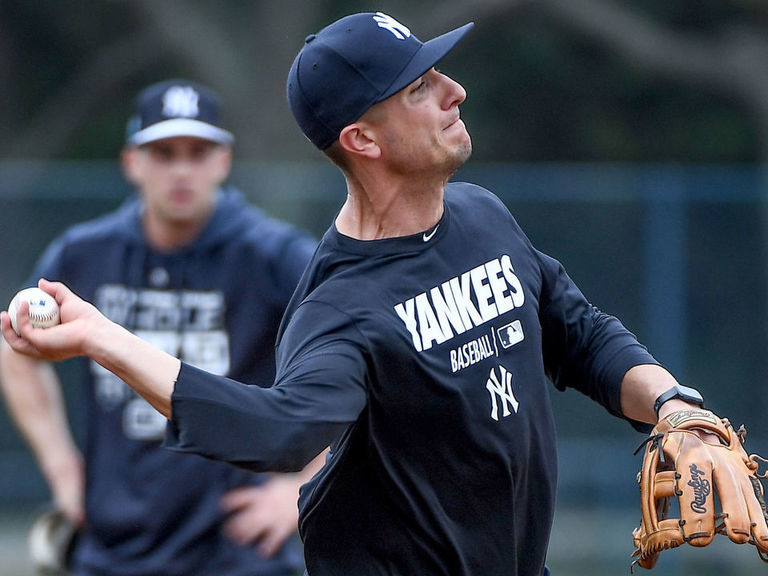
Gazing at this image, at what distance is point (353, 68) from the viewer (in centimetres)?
350

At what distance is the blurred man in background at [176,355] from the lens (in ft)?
17.3

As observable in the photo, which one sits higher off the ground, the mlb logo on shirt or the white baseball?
the mlb logo on shirt

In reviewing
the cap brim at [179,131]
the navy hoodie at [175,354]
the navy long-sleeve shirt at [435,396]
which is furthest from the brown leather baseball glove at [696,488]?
the cap brim at [179,131]

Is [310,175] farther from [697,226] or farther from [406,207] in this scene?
[406,207]

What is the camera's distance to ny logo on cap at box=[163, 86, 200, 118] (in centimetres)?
577

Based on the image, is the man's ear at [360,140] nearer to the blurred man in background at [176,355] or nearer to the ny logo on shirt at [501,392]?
the ny logo on shirt at [501,392]

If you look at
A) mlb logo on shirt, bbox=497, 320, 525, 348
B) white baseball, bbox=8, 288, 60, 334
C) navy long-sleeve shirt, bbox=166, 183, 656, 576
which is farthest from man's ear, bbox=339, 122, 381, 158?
white baseball, bbox=8, 288, 60, 334

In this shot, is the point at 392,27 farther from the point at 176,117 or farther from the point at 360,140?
the point at 176,117

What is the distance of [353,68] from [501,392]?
0.90m

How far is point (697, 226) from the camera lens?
10000 millimetres

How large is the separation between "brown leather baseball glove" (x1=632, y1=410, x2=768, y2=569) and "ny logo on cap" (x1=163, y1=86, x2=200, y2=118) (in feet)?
9.66

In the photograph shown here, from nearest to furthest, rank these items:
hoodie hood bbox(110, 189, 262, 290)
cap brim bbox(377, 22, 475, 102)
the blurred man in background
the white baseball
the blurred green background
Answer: the white baseball, cap brim bbox(377, 22, 475, 102), the blurred man in background, hoodie hood bbox(110, 189, 262, 290), the blurred green background

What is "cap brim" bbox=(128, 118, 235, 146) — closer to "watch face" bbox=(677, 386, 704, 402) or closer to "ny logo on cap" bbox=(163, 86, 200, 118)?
"ny logo on cap" bbox=(163, 86, 200, 118)

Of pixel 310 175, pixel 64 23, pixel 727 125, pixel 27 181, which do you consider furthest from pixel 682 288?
pixel 64 23
